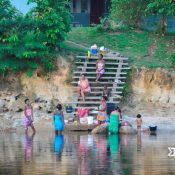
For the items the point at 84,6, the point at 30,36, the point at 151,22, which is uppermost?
the point at 84,6

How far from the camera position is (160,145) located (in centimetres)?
2575

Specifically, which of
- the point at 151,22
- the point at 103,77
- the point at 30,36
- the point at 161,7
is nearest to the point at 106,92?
the point at 103,77

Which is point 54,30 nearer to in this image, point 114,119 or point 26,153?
point 114,119

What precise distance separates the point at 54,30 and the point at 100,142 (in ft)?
27.2

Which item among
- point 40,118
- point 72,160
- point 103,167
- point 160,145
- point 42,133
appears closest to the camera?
point 103,167

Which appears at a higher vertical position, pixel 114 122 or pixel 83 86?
pixel 83 86

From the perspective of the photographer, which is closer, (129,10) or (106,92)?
(106,92)

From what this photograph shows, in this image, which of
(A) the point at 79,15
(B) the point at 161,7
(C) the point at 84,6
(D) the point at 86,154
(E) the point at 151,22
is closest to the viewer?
(D) the point at 86,154

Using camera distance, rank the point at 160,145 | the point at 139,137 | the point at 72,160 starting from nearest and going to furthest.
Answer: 1. the point at 72,160
2. the point at 160,145
3. the point at 139,137

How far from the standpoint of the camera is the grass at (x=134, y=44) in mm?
35562

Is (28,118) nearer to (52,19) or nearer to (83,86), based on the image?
(83,86)

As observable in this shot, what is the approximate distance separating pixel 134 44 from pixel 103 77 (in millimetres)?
4062

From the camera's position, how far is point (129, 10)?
130ft

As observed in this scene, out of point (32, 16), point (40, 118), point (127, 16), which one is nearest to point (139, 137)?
point (40, 118)
